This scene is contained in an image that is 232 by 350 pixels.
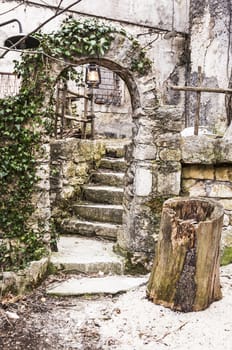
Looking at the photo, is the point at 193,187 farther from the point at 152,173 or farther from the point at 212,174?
the point at 152,173

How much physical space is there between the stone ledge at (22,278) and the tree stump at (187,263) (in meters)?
1.25

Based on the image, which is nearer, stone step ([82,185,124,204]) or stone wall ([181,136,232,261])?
stone wall ([181,136,232,261])

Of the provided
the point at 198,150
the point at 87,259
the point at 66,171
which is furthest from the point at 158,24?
the point at 87,259

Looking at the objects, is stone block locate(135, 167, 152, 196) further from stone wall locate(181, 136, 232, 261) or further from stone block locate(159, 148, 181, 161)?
stone wall locate(181, 136, 232, 261)

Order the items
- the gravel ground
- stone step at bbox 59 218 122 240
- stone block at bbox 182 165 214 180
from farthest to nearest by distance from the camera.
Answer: stone step at bbox 59 218 122 240
stone block at bbox 182 165 214 180
the gravel ground

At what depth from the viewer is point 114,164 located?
646 centimetres

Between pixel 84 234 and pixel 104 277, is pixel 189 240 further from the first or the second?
pixel 84 234

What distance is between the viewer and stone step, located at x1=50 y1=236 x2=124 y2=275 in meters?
4.27

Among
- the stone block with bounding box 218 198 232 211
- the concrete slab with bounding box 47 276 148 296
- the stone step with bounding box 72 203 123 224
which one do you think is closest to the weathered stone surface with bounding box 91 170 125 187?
the stone step with bounding box 72 203 123 224

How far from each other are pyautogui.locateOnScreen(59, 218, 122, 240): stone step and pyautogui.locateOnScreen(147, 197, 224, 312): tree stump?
68.8 inches

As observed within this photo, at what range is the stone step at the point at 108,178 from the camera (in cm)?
602

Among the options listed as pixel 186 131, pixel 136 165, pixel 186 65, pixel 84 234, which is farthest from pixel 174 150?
pixel 186 65

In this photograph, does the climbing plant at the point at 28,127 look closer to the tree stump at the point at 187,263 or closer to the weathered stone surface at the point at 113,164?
the tree stump at the point at 187,263

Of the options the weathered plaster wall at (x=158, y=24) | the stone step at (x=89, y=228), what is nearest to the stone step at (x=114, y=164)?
the stone step at (x=89, y=228)
